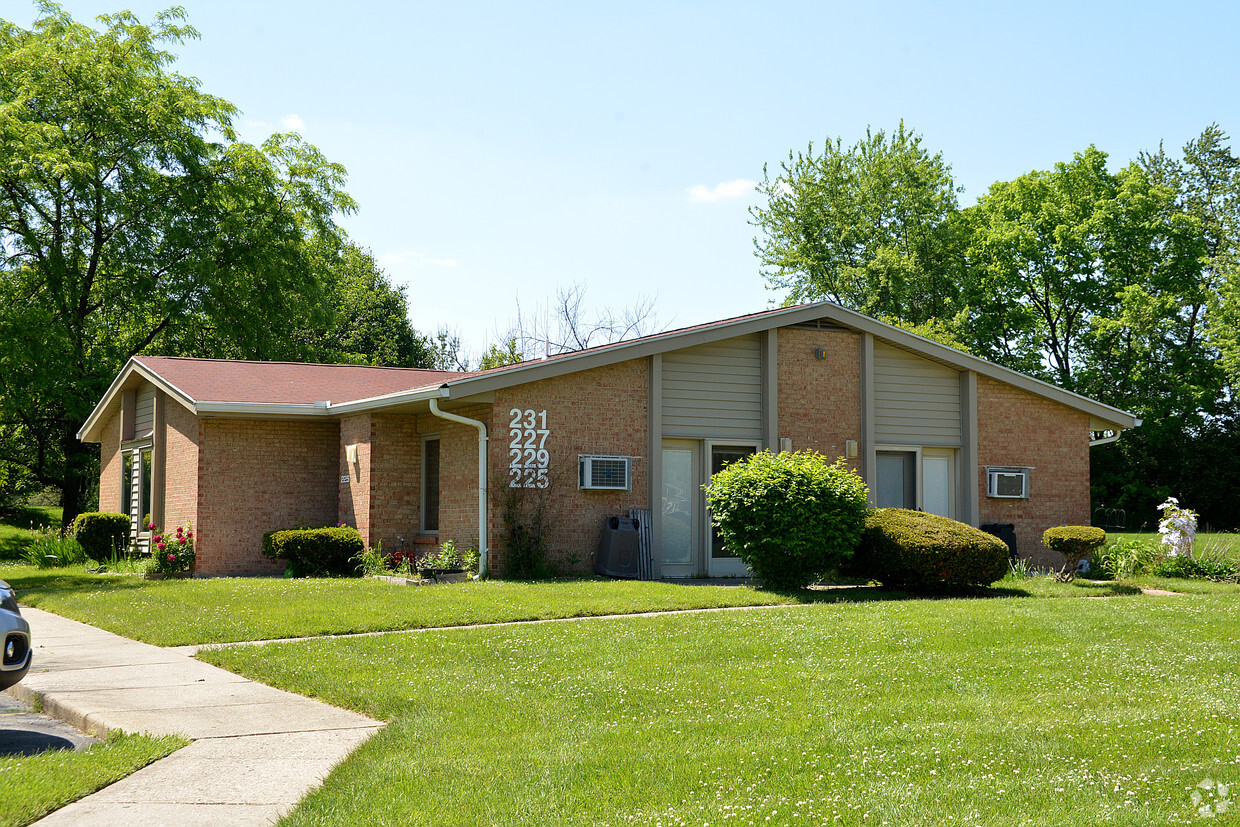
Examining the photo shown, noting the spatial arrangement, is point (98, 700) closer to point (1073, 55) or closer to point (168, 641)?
point (168, 641)

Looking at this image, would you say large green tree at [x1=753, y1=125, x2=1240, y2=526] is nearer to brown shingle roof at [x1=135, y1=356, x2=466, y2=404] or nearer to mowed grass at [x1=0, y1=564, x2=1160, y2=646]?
brown shingle roof at [x1=135, y1=356, x2=466, y2=404]

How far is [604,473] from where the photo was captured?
1731cm

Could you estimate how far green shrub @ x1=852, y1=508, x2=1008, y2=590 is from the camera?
14500 mm

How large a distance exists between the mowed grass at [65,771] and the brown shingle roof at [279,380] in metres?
11.9

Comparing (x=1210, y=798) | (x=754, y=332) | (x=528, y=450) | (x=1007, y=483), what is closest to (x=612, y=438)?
(x=528, y=450)

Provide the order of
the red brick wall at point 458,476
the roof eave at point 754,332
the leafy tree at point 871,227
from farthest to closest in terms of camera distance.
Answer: the leafy tree at point 871,227
the red brick wall at point 458,476
the roof eave at point 754,332

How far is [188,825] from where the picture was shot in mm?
4855

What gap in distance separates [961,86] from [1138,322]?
26.1 meters

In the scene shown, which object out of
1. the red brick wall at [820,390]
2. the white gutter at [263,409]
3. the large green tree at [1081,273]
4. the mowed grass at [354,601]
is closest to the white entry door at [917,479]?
the red brick wall at [820,390]

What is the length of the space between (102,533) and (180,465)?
3.05 meters

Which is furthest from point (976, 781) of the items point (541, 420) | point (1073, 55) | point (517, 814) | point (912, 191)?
point (912, 191)

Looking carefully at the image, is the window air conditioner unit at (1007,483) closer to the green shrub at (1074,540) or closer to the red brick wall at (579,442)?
the green shrub at (1074,540)

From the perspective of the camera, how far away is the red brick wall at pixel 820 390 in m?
19.0

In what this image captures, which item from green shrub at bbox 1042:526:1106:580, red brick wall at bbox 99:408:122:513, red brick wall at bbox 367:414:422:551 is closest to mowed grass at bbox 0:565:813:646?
red brick wall at bbox 367:414:422:551
